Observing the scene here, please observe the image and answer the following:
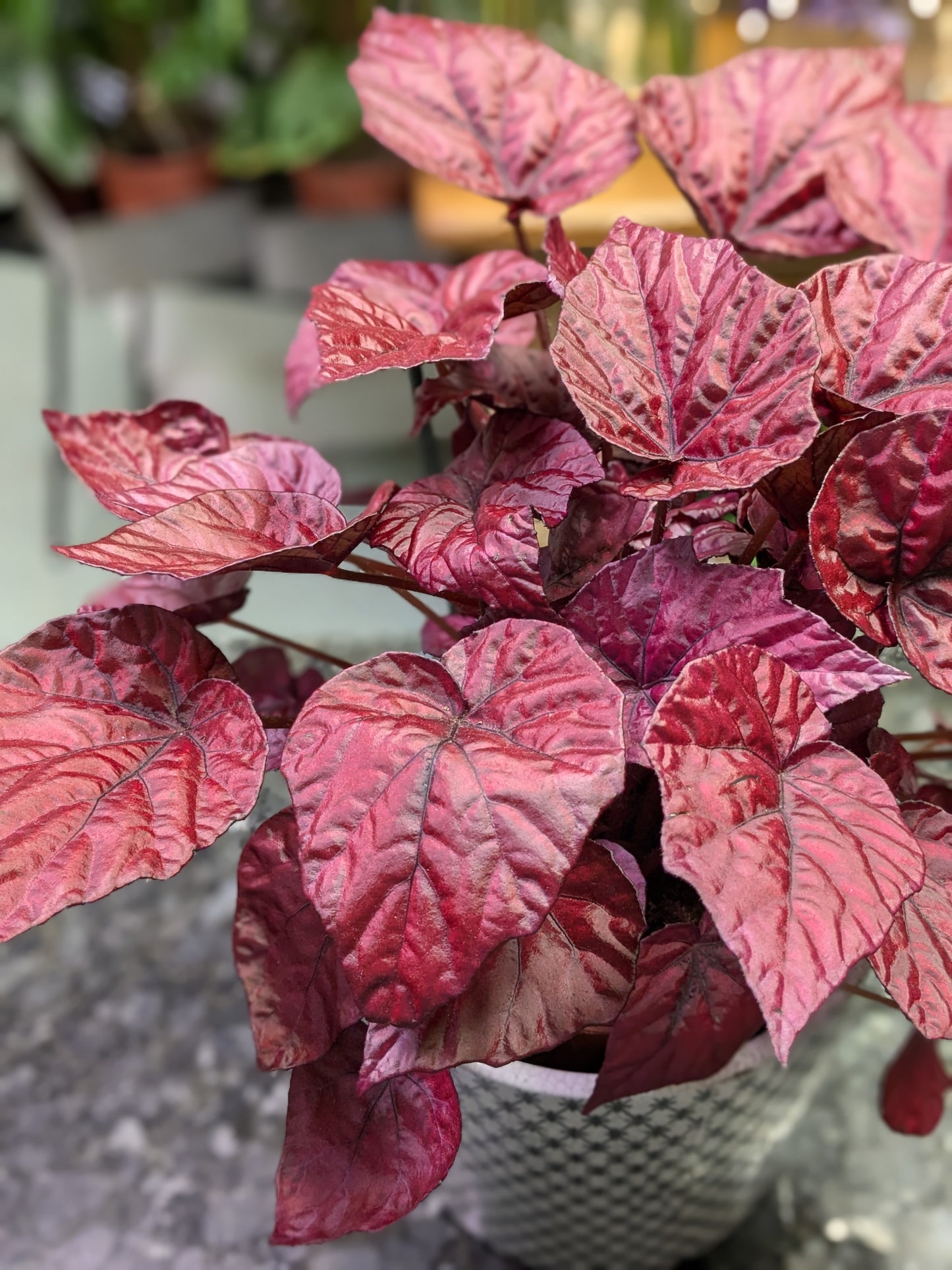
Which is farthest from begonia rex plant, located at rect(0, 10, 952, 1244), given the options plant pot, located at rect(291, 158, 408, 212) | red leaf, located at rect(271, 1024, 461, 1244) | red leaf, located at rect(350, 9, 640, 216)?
plant pot, located at rect(291, 158, 408, 212)

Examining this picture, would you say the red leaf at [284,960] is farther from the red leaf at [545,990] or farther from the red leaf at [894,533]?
the red leaf at [894,533]

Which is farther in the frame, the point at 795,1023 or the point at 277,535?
the point at 277,535

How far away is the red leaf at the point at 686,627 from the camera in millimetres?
436

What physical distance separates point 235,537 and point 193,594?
5.2 inches

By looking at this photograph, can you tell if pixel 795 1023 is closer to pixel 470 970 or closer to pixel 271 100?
pixel 470 970

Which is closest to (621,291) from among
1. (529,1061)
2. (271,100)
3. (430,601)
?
(430,601)

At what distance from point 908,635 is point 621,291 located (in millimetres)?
190

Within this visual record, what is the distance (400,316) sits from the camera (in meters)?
0.54

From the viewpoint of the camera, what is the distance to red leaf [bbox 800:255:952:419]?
49 cm

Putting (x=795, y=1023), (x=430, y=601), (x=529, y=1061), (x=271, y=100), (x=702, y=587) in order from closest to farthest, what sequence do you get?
(x=795, y=1023), (x=702, y=587), (x=529, y=1061), (x=430, y=601), (x=271, y=100)

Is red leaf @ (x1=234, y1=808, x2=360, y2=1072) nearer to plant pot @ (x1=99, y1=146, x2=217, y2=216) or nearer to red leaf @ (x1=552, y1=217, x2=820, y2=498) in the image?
red leaf @ (x1=552, y1=217, x2=820, y2=498)

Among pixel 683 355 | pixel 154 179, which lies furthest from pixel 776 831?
pixel 154 179

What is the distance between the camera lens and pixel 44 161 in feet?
7.73

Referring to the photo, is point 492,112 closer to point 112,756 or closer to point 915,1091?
point 112,756
